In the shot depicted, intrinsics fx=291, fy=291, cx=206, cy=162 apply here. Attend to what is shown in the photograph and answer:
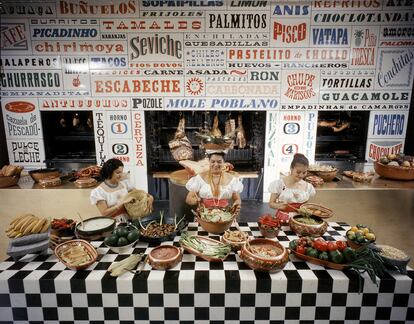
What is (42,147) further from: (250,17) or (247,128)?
(250,17)

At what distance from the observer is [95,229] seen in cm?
221

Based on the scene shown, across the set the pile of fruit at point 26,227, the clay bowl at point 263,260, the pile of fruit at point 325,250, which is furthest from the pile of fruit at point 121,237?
the pile of fruit at point 325,250

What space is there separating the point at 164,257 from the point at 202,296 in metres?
0.33

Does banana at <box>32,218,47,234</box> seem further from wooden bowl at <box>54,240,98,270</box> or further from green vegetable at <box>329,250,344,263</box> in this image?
green vegetable at <box>329,250,344,263</box>

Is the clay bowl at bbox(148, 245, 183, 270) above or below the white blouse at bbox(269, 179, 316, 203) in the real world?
below

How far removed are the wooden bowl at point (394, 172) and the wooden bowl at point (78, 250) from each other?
154 inches

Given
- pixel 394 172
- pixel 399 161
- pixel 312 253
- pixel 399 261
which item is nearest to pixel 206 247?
pixel 312 253

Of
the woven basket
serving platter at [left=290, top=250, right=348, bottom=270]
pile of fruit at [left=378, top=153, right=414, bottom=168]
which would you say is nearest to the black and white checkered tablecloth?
serving platter at [left=290, top=250, right=348, bottom=270]

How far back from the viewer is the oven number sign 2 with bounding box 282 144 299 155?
5.68 meters

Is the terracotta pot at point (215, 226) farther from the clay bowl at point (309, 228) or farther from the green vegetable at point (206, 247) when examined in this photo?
the clay bowl at point (309, 228)

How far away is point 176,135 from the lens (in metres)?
5.49

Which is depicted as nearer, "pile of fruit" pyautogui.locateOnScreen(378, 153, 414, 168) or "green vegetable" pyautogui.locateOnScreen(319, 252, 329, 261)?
"green vegetable" pyautogui.locateOnScreen(319, 252, 329, 261)

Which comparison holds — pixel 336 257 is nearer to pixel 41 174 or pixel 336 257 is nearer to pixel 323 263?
pixel 323 263

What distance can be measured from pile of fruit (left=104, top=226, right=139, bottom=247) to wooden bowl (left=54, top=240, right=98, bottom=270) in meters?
0.12
